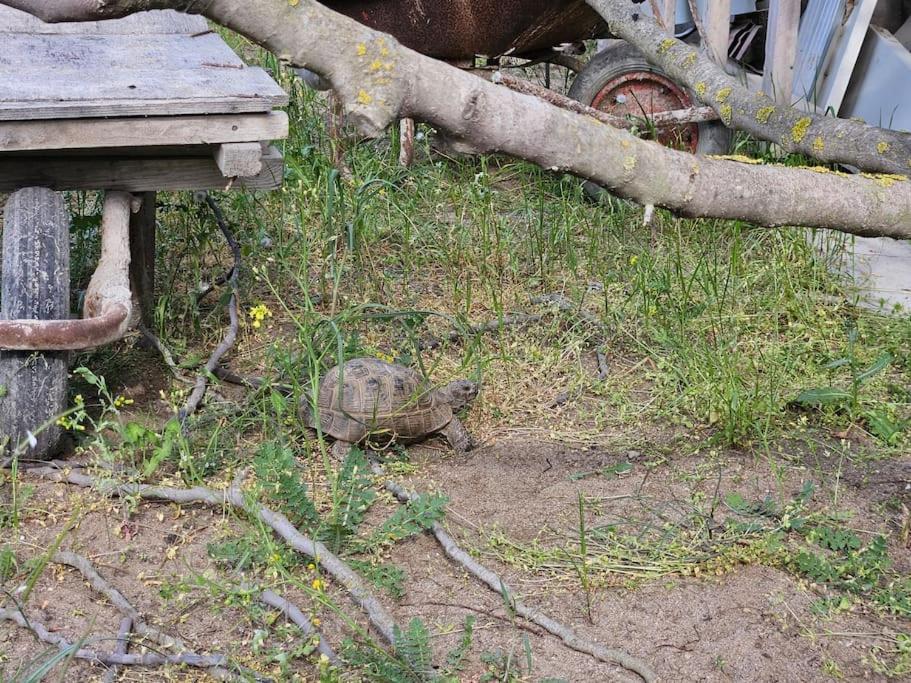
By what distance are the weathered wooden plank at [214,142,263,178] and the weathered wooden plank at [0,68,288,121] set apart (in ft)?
0.37

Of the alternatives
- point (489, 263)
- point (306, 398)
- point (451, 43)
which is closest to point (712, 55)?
point (451, 43)

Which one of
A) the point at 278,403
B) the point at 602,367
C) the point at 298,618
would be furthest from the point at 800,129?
the point at 298,618

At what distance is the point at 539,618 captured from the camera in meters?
2.64

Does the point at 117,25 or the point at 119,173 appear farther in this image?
the point at 117,25

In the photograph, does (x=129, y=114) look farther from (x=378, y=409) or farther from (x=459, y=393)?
(x=459, y=393)

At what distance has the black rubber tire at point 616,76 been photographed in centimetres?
576

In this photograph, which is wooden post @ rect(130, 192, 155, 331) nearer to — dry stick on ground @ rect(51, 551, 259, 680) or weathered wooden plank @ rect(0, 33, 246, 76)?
weathered wooden plank @ rect(0, 33, 246, 76)

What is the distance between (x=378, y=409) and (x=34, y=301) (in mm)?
1172

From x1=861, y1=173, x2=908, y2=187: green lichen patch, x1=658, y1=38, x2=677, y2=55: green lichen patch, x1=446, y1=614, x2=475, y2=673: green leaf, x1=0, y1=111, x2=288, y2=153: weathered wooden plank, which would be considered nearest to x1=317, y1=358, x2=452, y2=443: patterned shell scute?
x1=0, y1=111, x2=288, y2=153: weathered wooden plank

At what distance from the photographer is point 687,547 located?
9.74 ft

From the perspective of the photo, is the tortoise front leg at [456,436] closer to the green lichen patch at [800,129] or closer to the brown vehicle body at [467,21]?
the green lichen patch at [800,129]

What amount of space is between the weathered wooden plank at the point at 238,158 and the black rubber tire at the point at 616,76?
8.86 ft

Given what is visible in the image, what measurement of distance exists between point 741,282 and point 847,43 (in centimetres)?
196

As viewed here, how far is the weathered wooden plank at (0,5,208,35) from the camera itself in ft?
13.1
